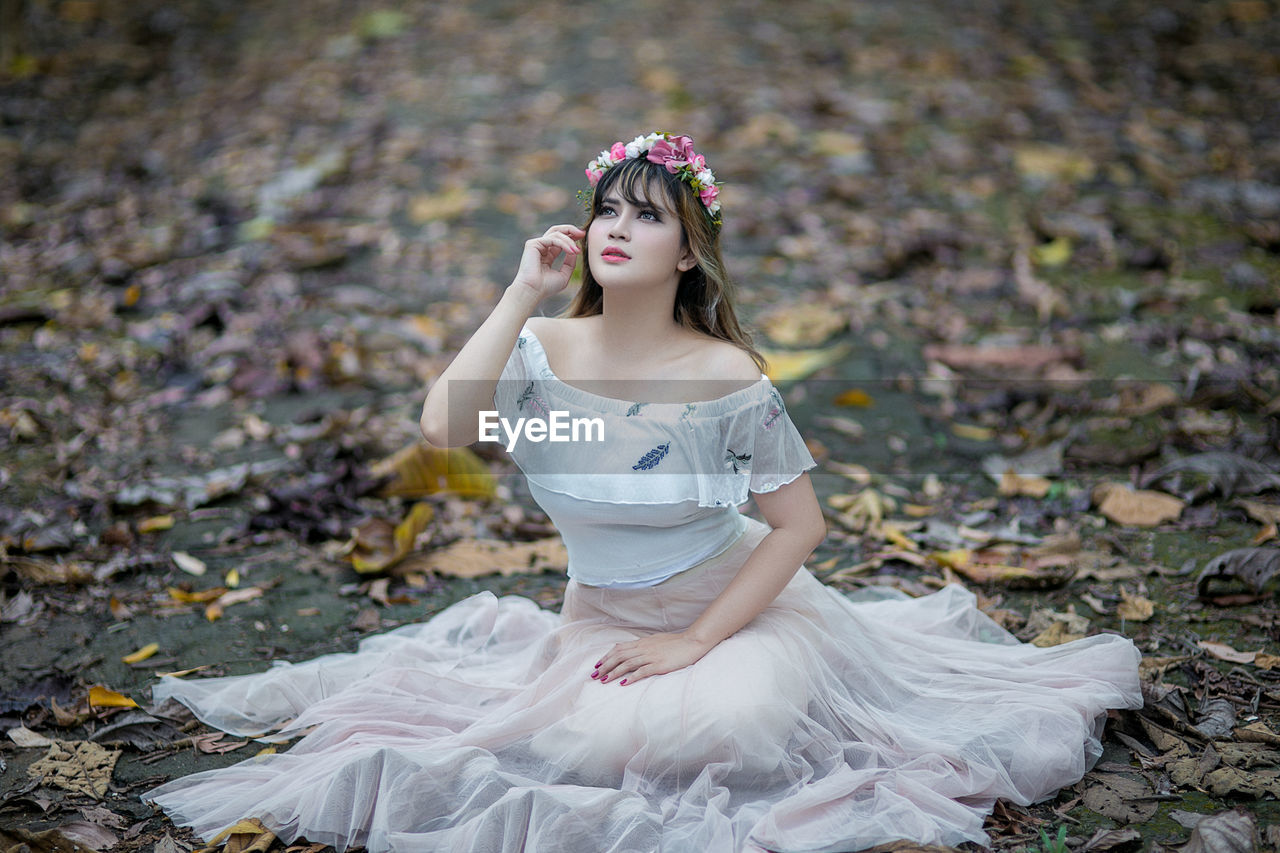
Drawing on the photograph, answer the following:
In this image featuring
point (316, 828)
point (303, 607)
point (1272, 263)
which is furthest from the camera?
point (1272, 263)

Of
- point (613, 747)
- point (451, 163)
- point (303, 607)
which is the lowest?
point (303, 607)

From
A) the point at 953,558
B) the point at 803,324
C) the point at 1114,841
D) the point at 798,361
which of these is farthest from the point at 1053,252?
the point at 1114,841

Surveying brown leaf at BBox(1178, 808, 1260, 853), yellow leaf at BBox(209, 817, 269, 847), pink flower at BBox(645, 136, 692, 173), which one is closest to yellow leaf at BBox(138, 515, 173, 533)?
yellow leaf at BBox(209, 817, 269, 847)

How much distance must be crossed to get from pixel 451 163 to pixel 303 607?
4868 mm

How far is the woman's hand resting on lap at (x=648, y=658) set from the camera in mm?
2562

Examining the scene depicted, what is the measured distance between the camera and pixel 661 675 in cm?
256

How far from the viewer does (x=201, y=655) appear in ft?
11.1

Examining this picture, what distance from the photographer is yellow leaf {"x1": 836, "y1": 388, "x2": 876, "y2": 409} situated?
16.7ft

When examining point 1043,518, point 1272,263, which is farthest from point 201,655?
point 1272,263

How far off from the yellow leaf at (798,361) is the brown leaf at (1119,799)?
9.48 feet

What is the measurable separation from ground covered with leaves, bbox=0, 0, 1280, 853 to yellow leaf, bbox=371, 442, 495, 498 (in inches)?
0.7

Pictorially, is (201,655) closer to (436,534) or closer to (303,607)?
(303,607)

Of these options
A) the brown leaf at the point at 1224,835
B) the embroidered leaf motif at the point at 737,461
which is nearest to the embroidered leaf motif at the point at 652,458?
the embroidered leaf motif at the point at 737,461

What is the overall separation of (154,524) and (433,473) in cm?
105
